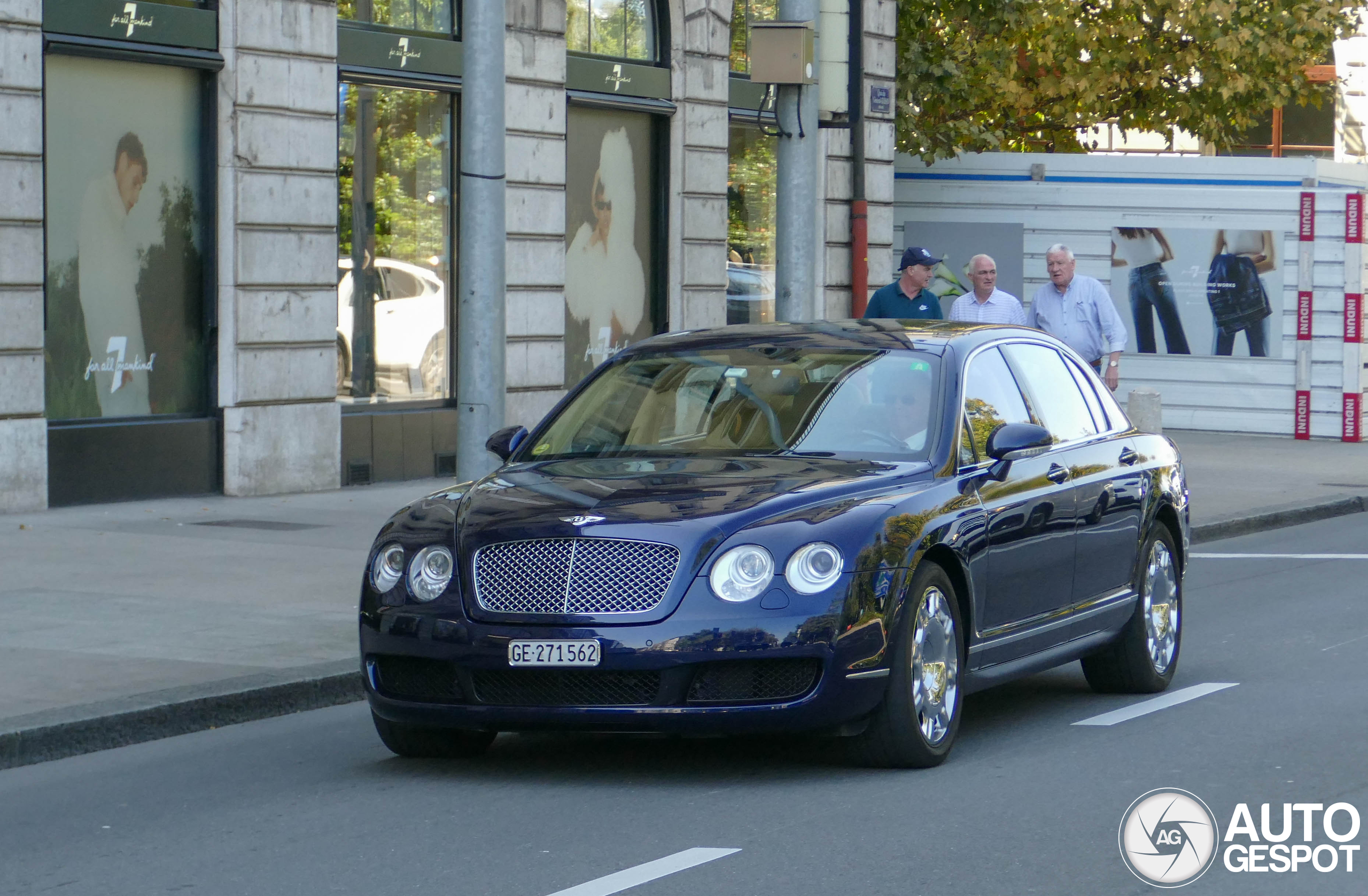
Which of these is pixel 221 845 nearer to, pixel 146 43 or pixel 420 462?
pixel 146 43

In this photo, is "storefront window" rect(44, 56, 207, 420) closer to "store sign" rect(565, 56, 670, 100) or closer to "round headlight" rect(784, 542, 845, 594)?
"store sign" rect(565, 56, 670, 100)

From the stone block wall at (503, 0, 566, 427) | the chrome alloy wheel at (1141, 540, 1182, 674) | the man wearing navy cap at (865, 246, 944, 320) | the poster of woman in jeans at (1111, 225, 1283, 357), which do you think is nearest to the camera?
the chrome alloy wheel at (1141, 540, 1182, 674)

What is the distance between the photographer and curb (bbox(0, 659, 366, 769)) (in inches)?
282

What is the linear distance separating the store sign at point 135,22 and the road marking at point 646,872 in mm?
10042

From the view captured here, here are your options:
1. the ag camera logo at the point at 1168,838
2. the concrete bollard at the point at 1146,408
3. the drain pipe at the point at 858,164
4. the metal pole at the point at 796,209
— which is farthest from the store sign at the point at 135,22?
the ag camera logo at the point at 1168,838

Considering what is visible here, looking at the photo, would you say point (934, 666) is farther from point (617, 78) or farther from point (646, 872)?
point (617, 78)

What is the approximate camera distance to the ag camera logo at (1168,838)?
5.49 metres

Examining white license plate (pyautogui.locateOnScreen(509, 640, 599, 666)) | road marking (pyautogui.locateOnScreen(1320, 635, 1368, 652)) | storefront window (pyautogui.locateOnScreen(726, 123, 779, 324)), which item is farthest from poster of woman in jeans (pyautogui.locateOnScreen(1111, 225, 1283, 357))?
white license plate (pyautogui.locateOnScreen(509, 640, 599, 666))

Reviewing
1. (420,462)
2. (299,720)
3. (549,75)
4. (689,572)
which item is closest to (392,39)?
(549,75)

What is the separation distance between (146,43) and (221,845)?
9.86m

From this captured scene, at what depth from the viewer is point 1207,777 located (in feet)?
21.9

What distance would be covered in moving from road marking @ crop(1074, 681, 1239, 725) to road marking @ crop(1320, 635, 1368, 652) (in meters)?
1.13

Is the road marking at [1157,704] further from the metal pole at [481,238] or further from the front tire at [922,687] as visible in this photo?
the metal pole at [481,238]

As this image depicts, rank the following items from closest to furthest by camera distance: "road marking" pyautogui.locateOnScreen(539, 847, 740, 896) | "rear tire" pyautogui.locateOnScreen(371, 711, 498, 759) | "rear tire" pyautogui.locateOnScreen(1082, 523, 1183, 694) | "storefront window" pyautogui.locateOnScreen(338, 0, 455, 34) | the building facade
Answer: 1. "road marking" pyautogui.locateOnScreen(539, 847, 740, 896)
2. "rear tire" pyautogui.locateOnScreen(371, 711, 498, 759)
3. "rear tire" pyautogui.locateOnScreen(1082, 523, 1183, 694)
4. the building facade
5. "storefront window" pyautogui.locateOnScreen(338, 0, 455, 34)
